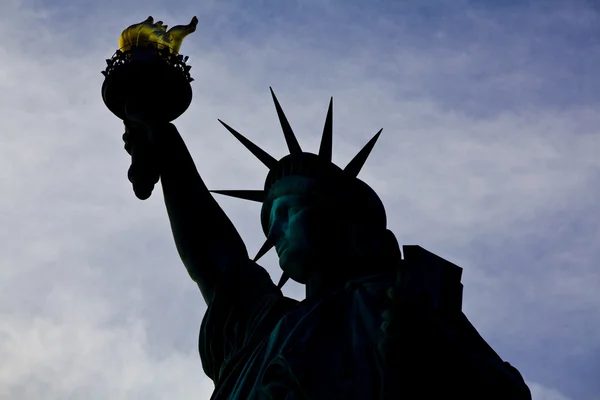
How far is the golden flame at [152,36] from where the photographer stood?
9.83m

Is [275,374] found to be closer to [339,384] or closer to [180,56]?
[339,384]

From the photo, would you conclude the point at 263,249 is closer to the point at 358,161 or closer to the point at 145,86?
the point at 358,161

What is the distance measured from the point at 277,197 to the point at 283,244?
1.20 feet

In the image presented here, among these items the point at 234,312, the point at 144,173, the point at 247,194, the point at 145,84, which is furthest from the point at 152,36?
the point at 234,312

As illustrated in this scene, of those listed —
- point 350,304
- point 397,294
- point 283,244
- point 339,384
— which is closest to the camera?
point 397,294

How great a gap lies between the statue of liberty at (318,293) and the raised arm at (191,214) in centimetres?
1

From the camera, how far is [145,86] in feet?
31.4

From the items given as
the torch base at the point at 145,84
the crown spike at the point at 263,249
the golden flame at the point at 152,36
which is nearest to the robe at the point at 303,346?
the crown spike at the point at 263,249

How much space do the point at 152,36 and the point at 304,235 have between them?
253 cm

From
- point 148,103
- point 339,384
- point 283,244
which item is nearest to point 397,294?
point 339,384

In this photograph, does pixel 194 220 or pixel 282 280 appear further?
pixel 194 220

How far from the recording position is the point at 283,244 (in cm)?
839

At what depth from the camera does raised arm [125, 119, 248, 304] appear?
910cm

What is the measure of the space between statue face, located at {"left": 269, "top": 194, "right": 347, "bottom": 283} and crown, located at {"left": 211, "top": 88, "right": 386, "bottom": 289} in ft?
0.40
